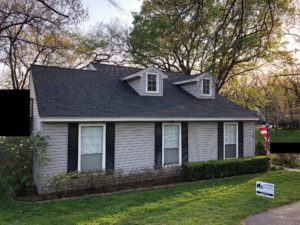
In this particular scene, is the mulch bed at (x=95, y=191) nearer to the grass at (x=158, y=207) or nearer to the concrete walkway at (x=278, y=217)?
the grass at (x=158, y=207)

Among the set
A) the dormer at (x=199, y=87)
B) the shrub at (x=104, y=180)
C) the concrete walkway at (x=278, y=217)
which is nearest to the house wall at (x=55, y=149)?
the shrub at (x=104, y=180)

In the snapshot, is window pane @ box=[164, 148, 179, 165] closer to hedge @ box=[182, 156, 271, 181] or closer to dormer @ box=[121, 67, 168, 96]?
hedge @ box=[182, 156, 271, 181]

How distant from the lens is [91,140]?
977 cm

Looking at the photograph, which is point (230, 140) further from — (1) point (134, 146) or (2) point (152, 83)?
(1) point (134, 146)

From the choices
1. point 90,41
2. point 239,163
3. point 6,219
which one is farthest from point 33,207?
point 90,41

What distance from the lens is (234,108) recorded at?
1448 centimetres

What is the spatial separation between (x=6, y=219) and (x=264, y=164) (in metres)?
11.0

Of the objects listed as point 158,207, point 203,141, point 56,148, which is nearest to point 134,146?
point 56,148

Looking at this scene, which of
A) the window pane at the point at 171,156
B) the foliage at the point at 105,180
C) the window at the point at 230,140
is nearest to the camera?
the foliage at the point at 105,180

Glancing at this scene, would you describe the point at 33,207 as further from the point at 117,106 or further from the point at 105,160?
the point at 117,106

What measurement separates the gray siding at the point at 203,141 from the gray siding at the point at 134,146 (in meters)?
2.08

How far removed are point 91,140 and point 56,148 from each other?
129 centimetres

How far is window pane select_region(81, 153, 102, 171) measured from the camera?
31.6ft

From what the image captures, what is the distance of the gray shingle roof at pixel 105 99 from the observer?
9781 mm
